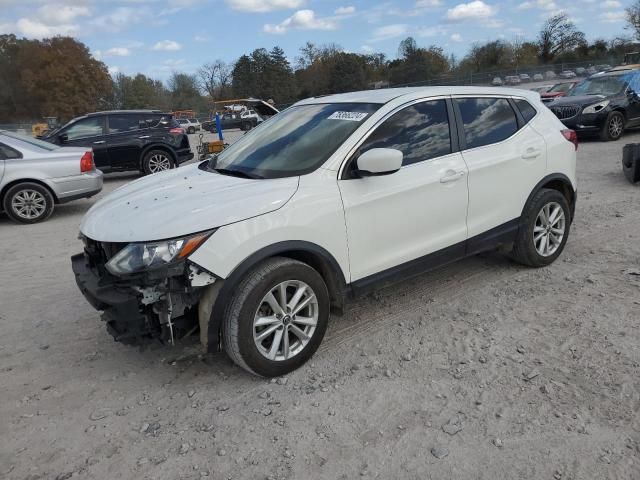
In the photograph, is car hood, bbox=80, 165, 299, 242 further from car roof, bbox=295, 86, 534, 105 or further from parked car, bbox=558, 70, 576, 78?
parked car, bbox=558, 70, 576, 78

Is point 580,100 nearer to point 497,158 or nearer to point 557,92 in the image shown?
point 557,92

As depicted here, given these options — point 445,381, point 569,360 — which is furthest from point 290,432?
point 569,360

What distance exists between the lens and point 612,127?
518 inches

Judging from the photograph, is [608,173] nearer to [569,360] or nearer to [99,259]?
[569,360]

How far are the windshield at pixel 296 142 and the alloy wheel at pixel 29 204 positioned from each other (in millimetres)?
5170

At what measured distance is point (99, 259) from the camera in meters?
3.42

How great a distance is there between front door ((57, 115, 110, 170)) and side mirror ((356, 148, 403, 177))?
9842 millimetres

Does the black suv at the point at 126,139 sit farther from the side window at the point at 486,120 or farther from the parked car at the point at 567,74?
the parked car at the point at 567,74

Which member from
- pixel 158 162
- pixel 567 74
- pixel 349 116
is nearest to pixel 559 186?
pixel 349 116

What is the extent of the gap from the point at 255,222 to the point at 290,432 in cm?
121

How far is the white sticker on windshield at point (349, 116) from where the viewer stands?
3.74 meters

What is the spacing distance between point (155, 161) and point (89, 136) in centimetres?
151

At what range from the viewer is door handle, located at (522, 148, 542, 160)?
456 centimetres

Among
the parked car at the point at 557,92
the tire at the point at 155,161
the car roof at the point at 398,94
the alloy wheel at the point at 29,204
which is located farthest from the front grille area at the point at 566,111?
the alloy wheel at the point at 29,204
